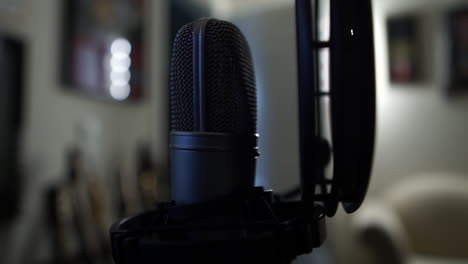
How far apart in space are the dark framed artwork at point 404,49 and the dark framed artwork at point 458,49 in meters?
0.21

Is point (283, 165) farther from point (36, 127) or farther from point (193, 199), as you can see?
point (193, 199)

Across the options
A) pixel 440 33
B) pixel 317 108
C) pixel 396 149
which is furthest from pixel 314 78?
pixel 440 33

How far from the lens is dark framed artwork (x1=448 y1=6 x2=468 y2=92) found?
2932mm

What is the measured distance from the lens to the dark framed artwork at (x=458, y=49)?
115 inches

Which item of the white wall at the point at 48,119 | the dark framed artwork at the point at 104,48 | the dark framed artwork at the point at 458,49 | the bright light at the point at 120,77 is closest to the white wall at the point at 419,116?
the dark framed artwork at the point at 458,49

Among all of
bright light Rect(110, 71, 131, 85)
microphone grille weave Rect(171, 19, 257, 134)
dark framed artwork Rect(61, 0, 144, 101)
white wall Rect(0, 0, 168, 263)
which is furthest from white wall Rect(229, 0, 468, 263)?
microphone grille weave Rect(171, 19, 257, 134)

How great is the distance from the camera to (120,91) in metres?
2.22

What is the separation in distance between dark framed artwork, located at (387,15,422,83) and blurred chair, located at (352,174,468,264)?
2.41 ft

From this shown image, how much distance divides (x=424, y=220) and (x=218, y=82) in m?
2.70

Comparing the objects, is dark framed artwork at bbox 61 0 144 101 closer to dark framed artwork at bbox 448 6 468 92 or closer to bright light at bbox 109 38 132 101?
bright light at bbox 109 38 132 101

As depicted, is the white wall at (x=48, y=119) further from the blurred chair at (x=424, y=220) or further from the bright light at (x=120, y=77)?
the blurred chair at (x=424, y=220)

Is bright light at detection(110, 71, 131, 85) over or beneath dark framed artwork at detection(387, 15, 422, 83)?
beneath

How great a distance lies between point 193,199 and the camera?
0.43 metres

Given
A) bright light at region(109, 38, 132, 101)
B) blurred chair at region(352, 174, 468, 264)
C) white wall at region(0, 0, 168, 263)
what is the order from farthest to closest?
blurred chair at region(352, 174, 468, 264) < bright light at region(109, 38, 132, 101) < white wall at region(0, 0, 168, 263)
